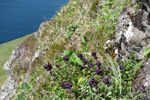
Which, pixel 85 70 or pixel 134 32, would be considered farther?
pixel 134 32

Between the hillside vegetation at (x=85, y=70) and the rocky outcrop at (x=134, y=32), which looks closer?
the hillside vegetation at (x=85, y=70)

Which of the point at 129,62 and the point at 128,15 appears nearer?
the point at 129,62

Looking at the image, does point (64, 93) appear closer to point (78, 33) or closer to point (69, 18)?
point (78, 33)

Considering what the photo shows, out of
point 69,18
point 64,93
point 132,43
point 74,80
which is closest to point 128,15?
point 132,43

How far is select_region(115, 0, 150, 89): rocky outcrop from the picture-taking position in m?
3.77

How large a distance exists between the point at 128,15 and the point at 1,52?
14003 centimetres

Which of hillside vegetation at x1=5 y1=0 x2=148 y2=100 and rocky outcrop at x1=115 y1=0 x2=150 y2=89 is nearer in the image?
hillside vegetation at x1=5 y1=0 x2=148 y2=100

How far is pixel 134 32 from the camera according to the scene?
13.0 ft

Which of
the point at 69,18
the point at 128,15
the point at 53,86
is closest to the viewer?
the point at 53,86

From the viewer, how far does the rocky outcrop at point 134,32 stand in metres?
3.77

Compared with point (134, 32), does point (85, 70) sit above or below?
below

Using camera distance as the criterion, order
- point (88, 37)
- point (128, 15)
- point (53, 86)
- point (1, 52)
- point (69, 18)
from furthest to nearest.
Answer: point (1, 52) < point (69, 18) < point (88, 37) < point (128, 15) < point (53, 86)

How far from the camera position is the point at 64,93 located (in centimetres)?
349

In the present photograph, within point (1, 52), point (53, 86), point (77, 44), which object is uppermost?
point (1, 52)
